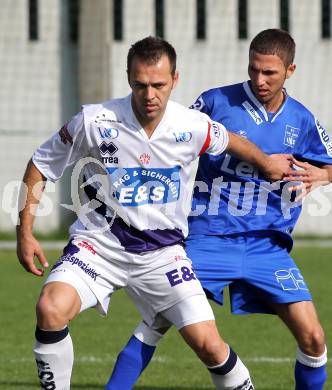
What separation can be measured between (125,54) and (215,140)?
13.4 m

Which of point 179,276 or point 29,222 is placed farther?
point 179,276

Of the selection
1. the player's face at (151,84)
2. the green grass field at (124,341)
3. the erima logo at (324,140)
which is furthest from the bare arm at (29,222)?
the green grass field at (124,341)

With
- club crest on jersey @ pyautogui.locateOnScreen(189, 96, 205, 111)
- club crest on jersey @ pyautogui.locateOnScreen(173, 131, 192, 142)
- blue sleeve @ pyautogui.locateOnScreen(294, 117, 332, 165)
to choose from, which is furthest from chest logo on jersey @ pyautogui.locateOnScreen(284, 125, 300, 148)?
club crest on jersey @ pyautogui.locateOnScreen(173, 131, 192, 142)

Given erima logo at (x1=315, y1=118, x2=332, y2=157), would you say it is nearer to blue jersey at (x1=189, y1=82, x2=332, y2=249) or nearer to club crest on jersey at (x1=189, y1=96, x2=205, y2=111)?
blue jersey at (x1=189, y1=82, x2=332, y2=249)

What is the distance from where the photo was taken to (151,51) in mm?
5609

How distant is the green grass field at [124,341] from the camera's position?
7457 mm

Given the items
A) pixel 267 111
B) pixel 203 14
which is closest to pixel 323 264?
pixel 203 14

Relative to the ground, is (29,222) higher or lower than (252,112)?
lower

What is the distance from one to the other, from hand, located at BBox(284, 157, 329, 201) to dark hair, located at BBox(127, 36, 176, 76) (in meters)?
0.96

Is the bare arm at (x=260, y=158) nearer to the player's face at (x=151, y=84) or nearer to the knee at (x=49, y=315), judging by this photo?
the player's face at (x=151, y=84)

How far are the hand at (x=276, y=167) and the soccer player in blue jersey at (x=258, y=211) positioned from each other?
50mm

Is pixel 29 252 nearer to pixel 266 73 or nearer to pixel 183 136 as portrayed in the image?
pixel 183 136

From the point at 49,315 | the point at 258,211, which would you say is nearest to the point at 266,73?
the point at 258,211

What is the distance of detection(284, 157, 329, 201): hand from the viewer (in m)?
6.21
